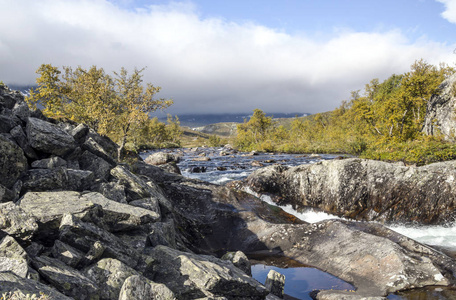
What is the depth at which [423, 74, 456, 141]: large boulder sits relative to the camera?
45062 mm

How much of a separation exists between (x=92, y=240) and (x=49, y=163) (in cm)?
629

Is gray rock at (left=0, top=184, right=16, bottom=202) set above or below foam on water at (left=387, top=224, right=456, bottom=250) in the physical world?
above

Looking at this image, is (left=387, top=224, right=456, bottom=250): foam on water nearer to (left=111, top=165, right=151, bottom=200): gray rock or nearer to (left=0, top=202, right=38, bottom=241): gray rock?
(left=111, top=165, right=151, bottom=200): gray rock

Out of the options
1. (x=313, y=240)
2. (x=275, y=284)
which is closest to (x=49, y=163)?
(x=275, y=284)

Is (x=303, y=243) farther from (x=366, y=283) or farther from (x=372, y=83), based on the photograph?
(x=372, y=83)

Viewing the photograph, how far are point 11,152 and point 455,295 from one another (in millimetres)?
20591

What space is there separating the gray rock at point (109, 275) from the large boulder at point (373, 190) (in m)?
21.9

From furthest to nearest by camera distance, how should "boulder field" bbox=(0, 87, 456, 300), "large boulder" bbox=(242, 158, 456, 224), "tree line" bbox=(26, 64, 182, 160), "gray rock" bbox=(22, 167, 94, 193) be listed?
"tree line" bbox=(26, 64, 182, 160) < "large boulder" bbox=(242, 158, 456, 224) < "gray rock" bbox=(22, 167, 94, 193) < "boulder field" bbox=(0, 87, 456, 300)

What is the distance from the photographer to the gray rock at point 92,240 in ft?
27.8

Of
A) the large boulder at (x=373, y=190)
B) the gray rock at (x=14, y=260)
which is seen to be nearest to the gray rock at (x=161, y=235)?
the gray rock at (x=14, y=260)

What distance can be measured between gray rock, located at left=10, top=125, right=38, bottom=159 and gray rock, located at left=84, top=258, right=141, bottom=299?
8.02m

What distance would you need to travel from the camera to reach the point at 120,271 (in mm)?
8000

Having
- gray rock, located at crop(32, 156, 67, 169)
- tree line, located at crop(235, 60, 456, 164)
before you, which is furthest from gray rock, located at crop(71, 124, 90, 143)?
tree line, located at crop(235, 60, 456, 164)

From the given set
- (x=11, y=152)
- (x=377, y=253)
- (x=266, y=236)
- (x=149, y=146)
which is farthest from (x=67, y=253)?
(x=149, y=146)
